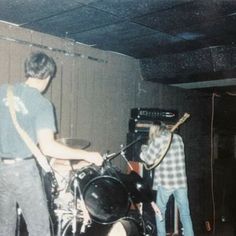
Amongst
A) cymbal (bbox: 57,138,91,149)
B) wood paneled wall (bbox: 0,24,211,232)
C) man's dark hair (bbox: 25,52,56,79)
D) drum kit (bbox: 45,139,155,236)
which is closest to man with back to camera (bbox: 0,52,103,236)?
man's dark hair (bbox: 25,52,56,79)

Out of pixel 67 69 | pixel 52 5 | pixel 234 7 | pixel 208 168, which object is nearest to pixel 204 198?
pixel 208 168

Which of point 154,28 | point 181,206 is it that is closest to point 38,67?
point 154,28

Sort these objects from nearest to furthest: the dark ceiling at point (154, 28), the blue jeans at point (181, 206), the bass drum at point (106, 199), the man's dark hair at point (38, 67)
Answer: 1. the man's dark hair at point (38, 67)
2. the dark ceiling at point (154, 28)
3. the bass drum at point (106, 199)
4. the blue jeans at point (181, 206)

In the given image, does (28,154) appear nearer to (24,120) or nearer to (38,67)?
(24,120)

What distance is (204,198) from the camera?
7125 mm

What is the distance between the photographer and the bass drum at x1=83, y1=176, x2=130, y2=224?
378 cm

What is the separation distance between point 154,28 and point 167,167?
1725 millimetres

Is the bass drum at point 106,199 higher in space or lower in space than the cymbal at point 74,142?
lower

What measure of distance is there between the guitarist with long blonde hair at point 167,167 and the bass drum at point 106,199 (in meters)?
0.86

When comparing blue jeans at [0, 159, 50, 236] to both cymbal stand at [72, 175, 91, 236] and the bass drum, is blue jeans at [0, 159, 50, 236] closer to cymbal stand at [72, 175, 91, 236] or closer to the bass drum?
cymbal stand at [72, 175, 91, 236]

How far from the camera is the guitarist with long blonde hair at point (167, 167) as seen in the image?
15.2ft

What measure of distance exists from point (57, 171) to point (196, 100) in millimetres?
3954

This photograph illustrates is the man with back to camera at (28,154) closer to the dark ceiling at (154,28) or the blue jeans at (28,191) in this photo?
the blue jeans at (28,191)

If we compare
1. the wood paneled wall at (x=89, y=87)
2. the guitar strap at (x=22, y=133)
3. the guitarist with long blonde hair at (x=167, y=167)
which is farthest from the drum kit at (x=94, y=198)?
the guitar strap at (x=22, y=133)
